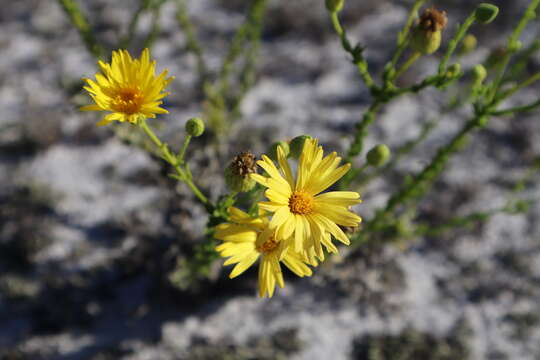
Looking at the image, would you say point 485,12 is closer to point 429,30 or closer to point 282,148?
point 429,30

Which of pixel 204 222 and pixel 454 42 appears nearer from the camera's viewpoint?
pixel 454 42

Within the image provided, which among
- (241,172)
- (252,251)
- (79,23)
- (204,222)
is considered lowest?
(252,251)

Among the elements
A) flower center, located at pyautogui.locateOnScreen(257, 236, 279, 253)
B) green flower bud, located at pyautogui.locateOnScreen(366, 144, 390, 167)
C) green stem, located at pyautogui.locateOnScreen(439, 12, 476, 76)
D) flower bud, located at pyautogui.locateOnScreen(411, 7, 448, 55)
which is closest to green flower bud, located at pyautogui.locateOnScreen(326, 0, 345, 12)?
flower bud, located at pyautogui.locateOnScreen(411, 7, 448, 55)

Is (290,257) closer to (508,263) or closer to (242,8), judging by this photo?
(508,263)

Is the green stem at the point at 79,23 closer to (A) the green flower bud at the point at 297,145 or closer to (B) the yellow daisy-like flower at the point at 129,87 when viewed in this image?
(B) the yellow daisy-like flower at the point at 129,87

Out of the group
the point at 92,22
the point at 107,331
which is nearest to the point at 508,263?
the point at 107,331

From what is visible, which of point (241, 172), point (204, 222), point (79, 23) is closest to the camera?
point (241, 172)

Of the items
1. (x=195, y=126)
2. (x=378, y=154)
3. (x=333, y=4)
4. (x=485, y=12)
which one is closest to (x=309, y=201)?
(x=378, y=154)
